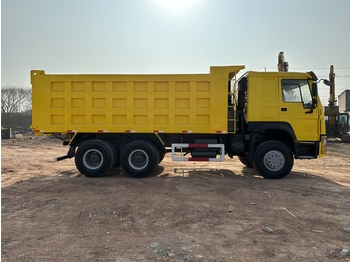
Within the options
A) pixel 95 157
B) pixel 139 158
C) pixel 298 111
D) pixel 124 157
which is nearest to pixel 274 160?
pixel 298 111

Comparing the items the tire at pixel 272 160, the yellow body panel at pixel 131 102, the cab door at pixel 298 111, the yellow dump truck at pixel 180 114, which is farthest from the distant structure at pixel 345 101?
the yellow body panel at pixel 131 102

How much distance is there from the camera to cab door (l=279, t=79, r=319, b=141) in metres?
7.73

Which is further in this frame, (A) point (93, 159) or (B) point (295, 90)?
(A) point (93, 159)

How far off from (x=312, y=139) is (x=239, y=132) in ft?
6.59

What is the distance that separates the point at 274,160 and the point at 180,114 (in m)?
2.96

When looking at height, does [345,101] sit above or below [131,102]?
above

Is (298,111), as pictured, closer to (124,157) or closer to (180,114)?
(180,114)

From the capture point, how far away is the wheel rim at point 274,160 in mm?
7789

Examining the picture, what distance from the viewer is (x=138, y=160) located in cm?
794

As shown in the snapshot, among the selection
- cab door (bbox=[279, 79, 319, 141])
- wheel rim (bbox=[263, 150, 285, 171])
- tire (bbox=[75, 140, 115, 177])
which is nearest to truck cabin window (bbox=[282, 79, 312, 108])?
cab door (bbox=[279, 79, 319, 141])

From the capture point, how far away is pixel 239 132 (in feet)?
26.9

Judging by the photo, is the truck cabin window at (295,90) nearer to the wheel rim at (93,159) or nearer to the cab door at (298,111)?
the cab door at (298,111)

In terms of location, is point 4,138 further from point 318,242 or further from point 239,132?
point 318,242

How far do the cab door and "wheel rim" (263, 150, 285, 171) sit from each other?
2.46 ft
